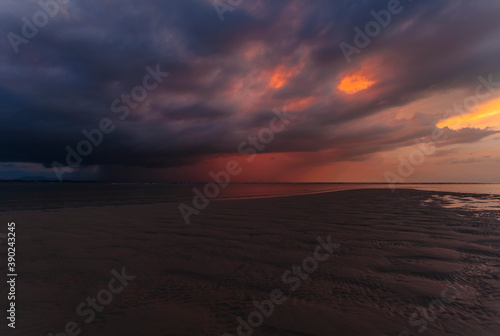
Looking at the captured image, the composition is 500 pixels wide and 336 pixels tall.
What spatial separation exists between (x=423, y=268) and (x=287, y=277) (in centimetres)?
367

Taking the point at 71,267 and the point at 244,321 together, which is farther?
A: the point at 71,267

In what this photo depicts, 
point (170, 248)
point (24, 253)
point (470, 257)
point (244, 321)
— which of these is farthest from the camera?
point (170, 248)

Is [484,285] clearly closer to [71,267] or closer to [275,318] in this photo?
[275,318]

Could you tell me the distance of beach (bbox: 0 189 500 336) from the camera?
4074 mm

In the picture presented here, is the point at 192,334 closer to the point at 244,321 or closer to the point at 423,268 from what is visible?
the point at 244,321

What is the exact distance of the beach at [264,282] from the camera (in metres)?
4.07

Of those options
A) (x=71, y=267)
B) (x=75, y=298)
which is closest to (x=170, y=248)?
(x=71, y=267)

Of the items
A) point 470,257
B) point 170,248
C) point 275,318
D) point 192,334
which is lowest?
point 470,257

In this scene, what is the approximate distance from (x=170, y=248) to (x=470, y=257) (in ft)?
31.1

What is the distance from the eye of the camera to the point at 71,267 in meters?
6.77

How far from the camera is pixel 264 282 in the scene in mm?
5719

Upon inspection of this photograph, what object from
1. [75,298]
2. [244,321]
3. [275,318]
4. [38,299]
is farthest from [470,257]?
[38,299]

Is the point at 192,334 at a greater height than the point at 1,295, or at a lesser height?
lesser

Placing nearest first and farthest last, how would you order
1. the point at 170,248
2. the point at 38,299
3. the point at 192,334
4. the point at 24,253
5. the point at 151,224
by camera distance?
1. the point at 192,334
2. the point at 38,299
3. the point at 24,253
4. the point at 170,248
5. the point at 151,224
